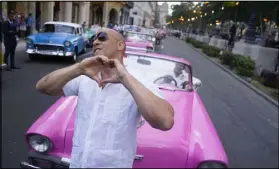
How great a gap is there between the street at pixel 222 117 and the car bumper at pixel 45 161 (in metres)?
0.94

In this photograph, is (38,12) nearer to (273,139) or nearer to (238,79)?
(238,79)

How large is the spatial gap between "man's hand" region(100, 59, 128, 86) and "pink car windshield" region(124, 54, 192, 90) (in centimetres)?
284

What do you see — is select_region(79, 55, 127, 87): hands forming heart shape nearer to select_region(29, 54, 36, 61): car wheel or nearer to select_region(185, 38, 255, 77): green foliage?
select_region(29, 54, 36, 61): car wheel

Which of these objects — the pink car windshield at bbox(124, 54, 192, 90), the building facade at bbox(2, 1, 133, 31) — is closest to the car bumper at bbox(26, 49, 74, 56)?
the building facade at bbox(2, 1, 133, 31)

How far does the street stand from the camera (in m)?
4.76

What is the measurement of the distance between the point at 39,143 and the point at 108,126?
5.03 ft

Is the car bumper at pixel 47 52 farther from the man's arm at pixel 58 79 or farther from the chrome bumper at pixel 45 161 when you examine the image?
the man's arm at pixel 58 79

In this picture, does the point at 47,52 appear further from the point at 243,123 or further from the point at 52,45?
the point at 243,123

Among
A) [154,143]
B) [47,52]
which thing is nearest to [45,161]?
[154,143]

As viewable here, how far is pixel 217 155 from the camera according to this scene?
278 cm

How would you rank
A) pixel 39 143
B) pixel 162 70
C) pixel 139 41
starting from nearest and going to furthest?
pixel 39 143, pixel 162 70, pixel 139 41

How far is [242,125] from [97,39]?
582 cm

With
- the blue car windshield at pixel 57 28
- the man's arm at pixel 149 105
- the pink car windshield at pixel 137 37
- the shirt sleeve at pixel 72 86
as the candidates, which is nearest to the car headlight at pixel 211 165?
the man's arm at pixel 149 105

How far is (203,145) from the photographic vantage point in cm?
291
